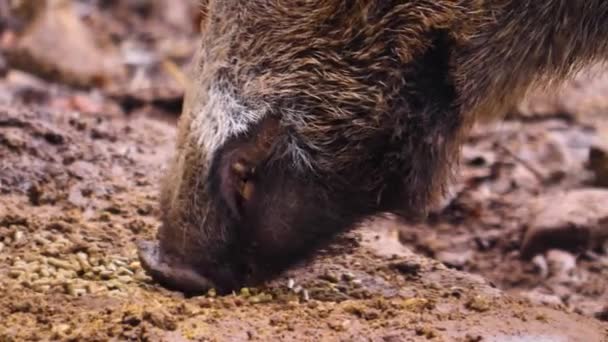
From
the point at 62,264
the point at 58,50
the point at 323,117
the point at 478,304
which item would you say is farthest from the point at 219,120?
the point at 58,50

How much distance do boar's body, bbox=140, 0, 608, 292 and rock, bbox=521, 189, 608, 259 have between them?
3.71 feet

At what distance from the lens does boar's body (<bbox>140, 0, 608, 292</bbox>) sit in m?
3.13

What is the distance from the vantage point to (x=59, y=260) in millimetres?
3209

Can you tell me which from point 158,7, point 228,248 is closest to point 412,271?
point 228,248

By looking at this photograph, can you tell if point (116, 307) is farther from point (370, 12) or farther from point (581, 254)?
point (581, 254)

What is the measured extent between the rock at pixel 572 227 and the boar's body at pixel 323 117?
3.71ft

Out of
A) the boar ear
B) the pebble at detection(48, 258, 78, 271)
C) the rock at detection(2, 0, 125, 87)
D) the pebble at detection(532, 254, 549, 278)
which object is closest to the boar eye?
the boar ear

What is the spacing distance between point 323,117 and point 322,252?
0.36 metres

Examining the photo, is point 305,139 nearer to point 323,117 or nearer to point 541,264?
point 323,117

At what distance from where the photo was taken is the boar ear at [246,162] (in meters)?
3.16

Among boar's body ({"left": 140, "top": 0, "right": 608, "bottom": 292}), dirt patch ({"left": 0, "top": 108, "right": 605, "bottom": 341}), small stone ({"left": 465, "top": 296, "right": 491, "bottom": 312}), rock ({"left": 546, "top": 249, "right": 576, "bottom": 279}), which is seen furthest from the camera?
rock ({"left": 546, "top": 249, "right": 576, "bottom": 279})

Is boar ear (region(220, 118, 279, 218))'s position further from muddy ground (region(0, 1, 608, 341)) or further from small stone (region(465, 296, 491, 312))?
small stone (region(465, 296, 491, 312))

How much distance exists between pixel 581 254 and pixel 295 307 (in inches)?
63.5

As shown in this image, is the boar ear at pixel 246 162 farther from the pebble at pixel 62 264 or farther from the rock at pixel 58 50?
the rock at pixel 58 50
